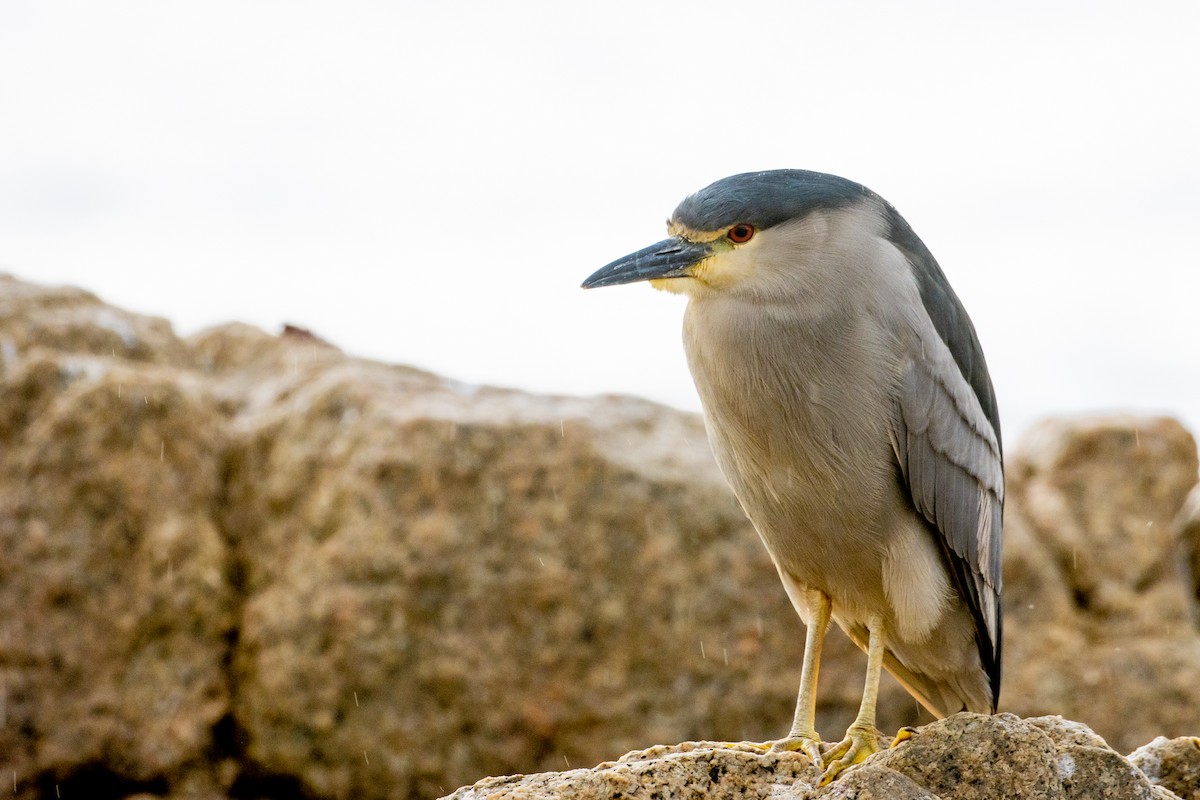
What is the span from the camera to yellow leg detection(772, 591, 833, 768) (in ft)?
11.5

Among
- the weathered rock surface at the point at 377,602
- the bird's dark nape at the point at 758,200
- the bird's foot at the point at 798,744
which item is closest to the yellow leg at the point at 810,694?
the bird's foot at the point at 798,744

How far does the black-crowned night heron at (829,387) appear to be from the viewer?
3.60 m

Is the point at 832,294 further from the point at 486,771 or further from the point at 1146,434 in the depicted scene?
the point at 1146,434

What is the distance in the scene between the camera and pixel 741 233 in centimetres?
366

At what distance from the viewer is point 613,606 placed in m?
5.81

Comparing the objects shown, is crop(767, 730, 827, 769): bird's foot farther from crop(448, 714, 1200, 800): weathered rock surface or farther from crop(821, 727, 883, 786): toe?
crop(448, 714, 1200, 800): weathered rock surface

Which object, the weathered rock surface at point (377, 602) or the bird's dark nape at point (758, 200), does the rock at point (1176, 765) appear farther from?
the weathered rock surface at point (377, 602)

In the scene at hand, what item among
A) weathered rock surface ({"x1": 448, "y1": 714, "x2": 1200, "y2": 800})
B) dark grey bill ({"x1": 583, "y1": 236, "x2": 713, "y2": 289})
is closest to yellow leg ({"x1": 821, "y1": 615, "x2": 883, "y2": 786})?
weathered rock surface ({"x1": 448, "y1": 714, "x2": 1200, "y2": 800})

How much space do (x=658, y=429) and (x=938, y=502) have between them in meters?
2.67

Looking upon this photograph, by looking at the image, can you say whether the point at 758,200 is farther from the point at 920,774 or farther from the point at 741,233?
the point at 920,774

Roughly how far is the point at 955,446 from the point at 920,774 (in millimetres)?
1190

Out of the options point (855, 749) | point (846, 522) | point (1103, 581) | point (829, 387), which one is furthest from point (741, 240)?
point (1103, 581)

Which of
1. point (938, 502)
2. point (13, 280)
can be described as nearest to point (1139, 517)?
point (938, 502)

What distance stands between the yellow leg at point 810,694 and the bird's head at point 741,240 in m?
1.01
